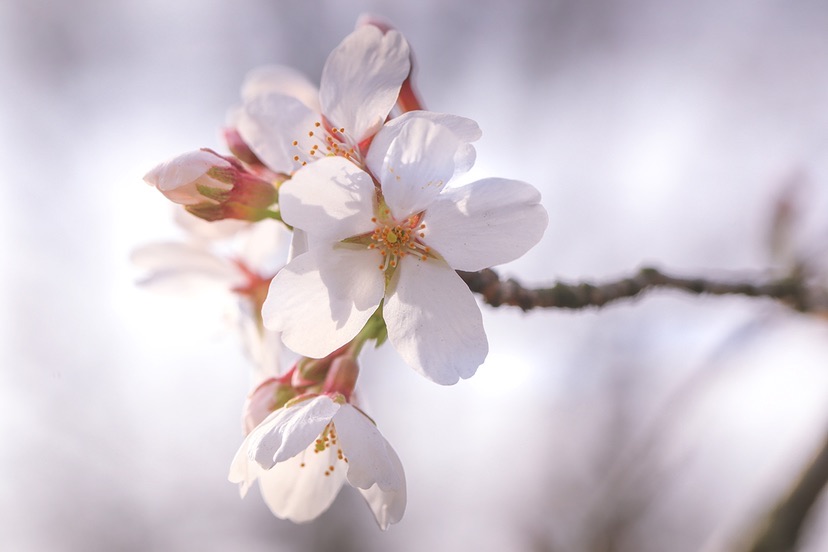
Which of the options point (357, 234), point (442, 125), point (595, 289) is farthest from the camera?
point (595, 289)

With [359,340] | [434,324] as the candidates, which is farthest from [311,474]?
[434,324]

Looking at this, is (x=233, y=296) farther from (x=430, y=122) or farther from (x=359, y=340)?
(x=430, y=122)

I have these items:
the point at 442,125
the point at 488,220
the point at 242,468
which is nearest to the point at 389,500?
the point at 242,468

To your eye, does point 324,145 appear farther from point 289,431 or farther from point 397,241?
point 289,431

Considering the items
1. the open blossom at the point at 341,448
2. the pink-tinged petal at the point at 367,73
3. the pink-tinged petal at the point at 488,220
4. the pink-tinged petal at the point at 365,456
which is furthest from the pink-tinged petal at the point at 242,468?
the pink-tinged petal at the point at 367,73

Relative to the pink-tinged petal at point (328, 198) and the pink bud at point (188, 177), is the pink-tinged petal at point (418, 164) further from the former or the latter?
the pink bud at point (188, 177)

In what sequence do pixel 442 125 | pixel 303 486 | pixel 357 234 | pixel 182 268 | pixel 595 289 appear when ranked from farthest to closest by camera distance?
pixel 182 268
pixel 595 289
pixel 303 486
pixel 357 234
pixel 442 125

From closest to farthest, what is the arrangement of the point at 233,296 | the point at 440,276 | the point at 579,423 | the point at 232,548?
the point at 440,276 → the point at 233,296 → the point at 579,423 → the point at 232,548
